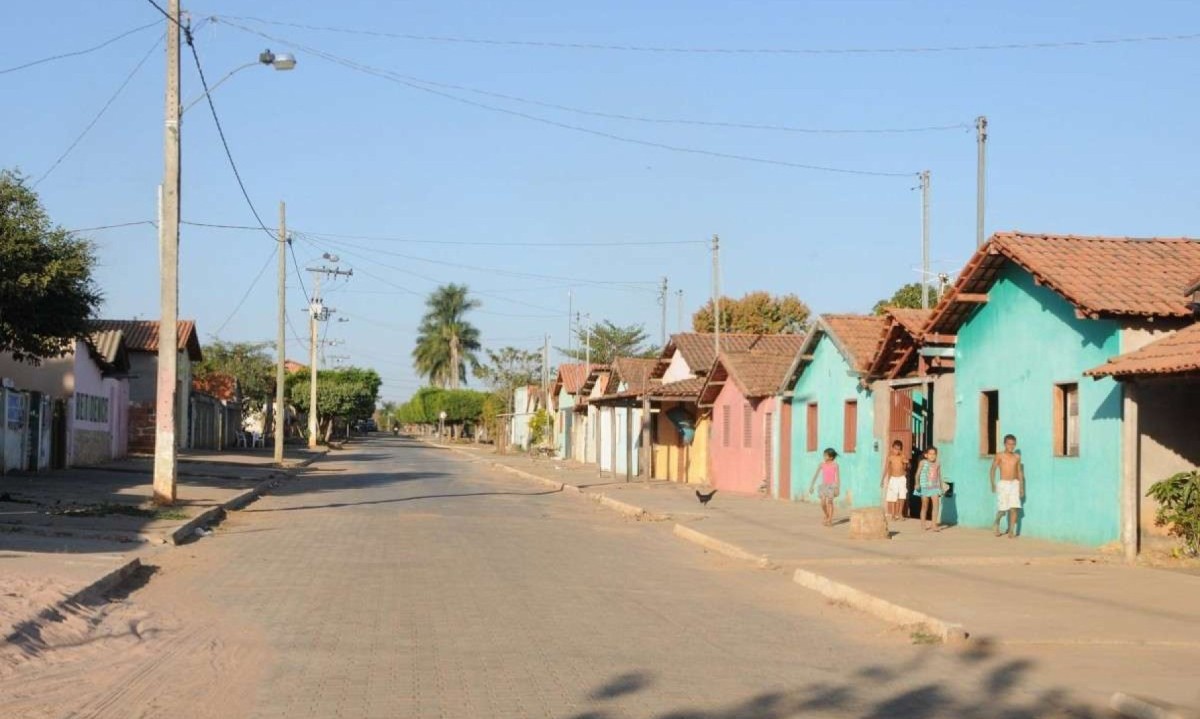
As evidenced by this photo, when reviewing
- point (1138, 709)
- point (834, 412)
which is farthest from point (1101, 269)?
point (1138, 709)

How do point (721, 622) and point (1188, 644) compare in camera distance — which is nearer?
point (1188, 644)

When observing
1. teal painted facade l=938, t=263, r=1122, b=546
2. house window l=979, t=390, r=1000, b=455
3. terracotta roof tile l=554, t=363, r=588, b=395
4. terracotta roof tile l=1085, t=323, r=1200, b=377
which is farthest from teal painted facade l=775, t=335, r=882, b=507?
terracotta roof tile l=554, t=363, r=588, b=395

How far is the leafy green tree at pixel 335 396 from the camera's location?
93000 millimetres

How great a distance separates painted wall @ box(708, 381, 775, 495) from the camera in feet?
112

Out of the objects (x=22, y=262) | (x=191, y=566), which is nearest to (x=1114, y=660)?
(x=191, y=566)

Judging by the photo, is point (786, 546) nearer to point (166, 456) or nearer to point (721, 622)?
point (721, 622)

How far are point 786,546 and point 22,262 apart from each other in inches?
608

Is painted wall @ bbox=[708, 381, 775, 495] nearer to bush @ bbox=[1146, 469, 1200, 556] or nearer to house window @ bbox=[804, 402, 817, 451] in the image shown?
house window @ bbox=[804, 402, 817, 451]

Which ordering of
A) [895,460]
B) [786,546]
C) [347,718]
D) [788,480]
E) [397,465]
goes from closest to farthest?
1. [347,718]
2. [786,546]
3. [895,460]
4. [788,480]
5. [397,465]

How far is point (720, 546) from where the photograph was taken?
64.6ft

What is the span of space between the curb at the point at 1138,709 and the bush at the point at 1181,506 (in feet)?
28.2

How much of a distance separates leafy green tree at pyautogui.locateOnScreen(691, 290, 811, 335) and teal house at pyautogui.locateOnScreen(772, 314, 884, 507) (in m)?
46.5

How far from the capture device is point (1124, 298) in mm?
17500

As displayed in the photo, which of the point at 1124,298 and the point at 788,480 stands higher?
the point at 1124,298
